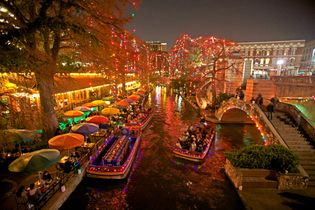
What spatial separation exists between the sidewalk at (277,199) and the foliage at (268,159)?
54.9 inches

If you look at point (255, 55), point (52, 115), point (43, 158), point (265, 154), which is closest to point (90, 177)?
point (43, 158)

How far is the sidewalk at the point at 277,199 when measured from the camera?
10.4 metres

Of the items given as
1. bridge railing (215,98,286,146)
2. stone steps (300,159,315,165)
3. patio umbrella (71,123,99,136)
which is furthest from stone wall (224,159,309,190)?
patio umbrella (71,123,99,136)

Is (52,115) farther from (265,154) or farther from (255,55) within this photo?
(255,55)

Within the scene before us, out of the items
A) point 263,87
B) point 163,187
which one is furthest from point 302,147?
point 263,87

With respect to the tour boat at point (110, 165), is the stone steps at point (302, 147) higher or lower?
higher

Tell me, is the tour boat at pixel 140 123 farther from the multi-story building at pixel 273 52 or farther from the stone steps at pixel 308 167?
the multi-story building at pixel 273 52

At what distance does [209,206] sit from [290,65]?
8758 centimetres

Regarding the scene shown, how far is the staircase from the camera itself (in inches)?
511

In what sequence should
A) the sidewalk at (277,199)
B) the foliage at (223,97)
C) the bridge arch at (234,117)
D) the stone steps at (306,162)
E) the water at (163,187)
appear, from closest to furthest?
1. the sidewalk at (277,199)
2. the water at (163,187)
3. the stone steps at (306,162)
4. the bridge arch at (234,117)
5. the foliage at (223,97)

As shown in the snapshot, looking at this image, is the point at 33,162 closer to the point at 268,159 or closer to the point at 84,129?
the point at 84,129

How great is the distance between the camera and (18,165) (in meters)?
9.90

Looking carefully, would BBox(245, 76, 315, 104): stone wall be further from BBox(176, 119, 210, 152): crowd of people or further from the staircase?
BBox(176, 119, 210, 152): crowd of people

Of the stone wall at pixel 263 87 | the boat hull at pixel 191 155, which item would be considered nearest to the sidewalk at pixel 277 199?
the boat hull at pixel 191 155
